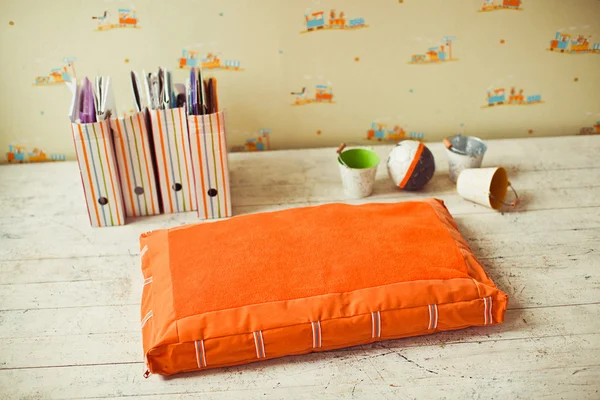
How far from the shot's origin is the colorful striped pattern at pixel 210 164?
1.35 metres

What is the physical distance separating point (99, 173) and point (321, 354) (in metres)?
0.70

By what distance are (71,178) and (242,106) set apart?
0.54 m

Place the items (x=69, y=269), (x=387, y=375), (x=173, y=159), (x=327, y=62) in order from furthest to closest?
(x=327, y=62), (x=173, y=159), (x=69, y=269), (x=387, y=375)

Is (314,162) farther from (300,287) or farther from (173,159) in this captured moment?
(300,287)

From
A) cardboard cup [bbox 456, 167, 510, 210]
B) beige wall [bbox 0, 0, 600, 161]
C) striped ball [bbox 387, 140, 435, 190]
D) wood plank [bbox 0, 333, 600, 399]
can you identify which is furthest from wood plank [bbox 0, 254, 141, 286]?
cardboard cup [bbox 456, 167, 510, 210]

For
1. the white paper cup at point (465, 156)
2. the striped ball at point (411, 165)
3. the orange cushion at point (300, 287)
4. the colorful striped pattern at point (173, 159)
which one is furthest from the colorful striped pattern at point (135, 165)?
the white paper cup at point (465, 156)

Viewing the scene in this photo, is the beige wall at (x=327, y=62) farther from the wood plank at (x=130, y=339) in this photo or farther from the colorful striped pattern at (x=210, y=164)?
the wood plank at (x=130, y=339)

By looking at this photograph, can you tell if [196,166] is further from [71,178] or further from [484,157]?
[484,157]

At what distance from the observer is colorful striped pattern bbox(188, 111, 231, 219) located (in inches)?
→ 53.0

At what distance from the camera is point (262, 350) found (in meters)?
1.04

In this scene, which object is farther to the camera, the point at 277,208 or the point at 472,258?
the point at 277,208

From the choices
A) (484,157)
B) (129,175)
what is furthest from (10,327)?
(484,157)

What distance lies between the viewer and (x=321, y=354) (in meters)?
1.08

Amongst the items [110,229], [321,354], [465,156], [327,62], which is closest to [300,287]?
[321,354]
